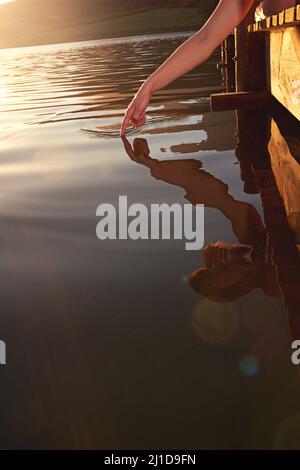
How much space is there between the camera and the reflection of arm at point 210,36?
2.12 metres

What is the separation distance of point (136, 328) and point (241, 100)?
4.70 m

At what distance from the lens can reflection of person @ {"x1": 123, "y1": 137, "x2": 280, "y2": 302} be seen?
76.1 inches

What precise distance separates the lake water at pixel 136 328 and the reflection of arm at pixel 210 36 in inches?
29.0

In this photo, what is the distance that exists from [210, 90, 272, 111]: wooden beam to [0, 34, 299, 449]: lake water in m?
2.50

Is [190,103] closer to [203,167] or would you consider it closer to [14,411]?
[203,167]

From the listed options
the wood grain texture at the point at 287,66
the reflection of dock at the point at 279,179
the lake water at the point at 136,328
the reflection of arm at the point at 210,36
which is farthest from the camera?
the wood grain texture at the point at 287,66

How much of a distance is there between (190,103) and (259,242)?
5217mm

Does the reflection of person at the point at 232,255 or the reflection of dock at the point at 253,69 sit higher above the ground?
the reflection of dock at the point at 253,69

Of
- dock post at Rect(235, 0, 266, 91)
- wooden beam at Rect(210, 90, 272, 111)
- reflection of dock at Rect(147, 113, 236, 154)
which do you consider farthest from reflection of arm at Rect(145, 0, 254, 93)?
dock post at Rect(235, 0, 266, 91)

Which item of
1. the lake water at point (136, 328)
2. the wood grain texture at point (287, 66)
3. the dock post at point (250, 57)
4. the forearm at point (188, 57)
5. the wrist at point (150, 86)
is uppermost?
the dock post at point (250, 57)

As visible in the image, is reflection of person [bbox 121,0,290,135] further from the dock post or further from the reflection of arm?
the dock post

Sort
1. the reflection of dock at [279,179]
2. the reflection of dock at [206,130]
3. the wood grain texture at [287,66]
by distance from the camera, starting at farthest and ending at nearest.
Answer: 1. the reflection of dock at [206,130]
2. the wood grain texture at [287,66]
3. the reflection of dock at [279,179]

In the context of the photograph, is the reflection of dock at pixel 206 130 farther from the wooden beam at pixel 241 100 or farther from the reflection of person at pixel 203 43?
the reflection of person at pixel 203 43

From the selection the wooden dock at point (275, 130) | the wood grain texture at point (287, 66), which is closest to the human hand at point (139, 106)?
the wooden dock at point (275, 130)
